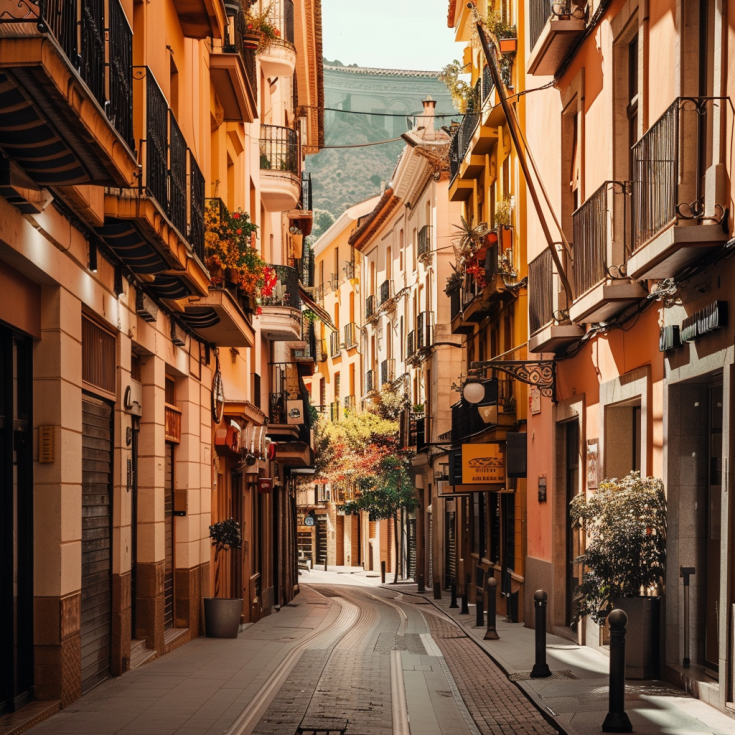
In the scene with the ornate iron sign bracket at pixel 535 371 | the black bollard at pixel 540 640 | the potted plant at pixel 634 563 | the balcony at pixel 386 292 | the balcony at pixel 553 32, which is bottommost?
the black bollard at pixel 540 640

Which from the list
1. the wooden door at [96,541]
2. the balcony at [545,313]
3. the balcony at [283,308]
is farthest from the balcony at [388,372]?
the wooden door at [96,541]

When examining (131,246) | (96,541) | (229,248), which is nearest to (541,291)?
(229,248)

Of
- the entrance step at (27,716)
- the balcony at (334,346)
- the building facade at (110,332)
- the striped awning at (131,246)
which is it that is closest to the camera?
the building facade at (110,332)

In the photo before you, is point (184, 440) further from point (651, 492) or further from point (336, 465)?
point (336, 465)

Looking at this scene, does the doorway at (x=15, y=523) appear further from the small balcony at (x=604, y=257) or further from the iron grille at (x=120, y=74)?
the small balcony at (x=604, y=257)

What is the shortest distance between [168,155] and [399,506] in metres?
35.0

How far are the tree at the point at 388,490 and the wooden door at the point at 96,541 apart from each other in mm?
34828

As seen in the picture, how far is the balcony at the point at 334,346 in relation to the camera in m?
65.8

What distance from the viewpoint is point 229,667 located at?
14242 millimetres

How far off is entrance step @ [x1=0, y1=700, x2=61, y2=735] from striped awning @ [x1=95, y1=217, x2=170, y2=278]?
4347 millimetres

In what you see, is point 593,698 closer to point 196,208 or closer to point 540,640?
point 540,640

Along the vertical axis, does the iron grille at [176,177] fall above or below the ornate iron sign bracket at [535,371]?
above

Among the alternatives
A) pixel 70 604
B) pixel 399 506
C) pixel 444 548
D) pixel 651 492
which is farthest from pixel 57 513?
pixel 399 506

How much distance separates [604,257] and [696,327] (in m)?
3.28
